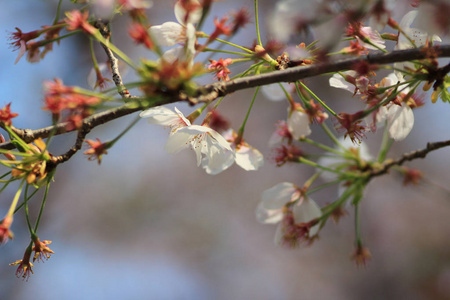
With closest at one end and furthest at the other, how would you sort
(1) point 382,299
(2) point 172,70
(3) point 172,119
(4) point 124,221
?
(2) point 172,70
(3) point 172,119
(1) point 382,299
(4) point 124,221

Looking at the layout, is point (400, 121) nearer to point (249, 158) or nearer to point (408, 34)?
point (408, 34)

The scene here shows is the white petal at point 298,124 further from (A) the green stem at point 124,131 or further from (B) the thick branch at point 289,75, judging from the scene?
(A) the green stem at point 124,131

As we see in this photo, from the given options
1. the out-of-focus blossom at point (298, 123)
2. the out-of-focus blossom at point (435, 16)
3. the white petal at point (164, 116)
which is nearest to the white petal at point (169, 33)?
the white petal at point (164, 116)

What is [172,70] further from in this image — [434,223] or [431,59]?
[434,223]

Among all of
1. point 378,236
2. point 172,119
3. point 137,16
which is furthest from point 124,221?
point 137,16

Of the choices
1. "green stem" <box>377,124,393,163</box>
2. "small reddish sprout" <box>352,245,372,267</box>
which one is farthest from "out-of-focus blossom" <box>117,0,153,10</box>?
"small reddish sprout" <box>352,245,372,267</box>

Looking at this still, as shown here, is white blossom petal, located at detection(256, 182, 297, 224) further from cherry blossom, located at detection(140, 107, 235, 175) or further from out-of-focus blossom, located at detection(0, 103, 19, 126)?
out-of-focus blossom, located at detection(0, 103, 19, 126)

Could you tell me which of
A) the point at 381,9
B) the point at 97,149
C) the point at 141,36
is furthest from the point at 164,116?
the point at 381,9
